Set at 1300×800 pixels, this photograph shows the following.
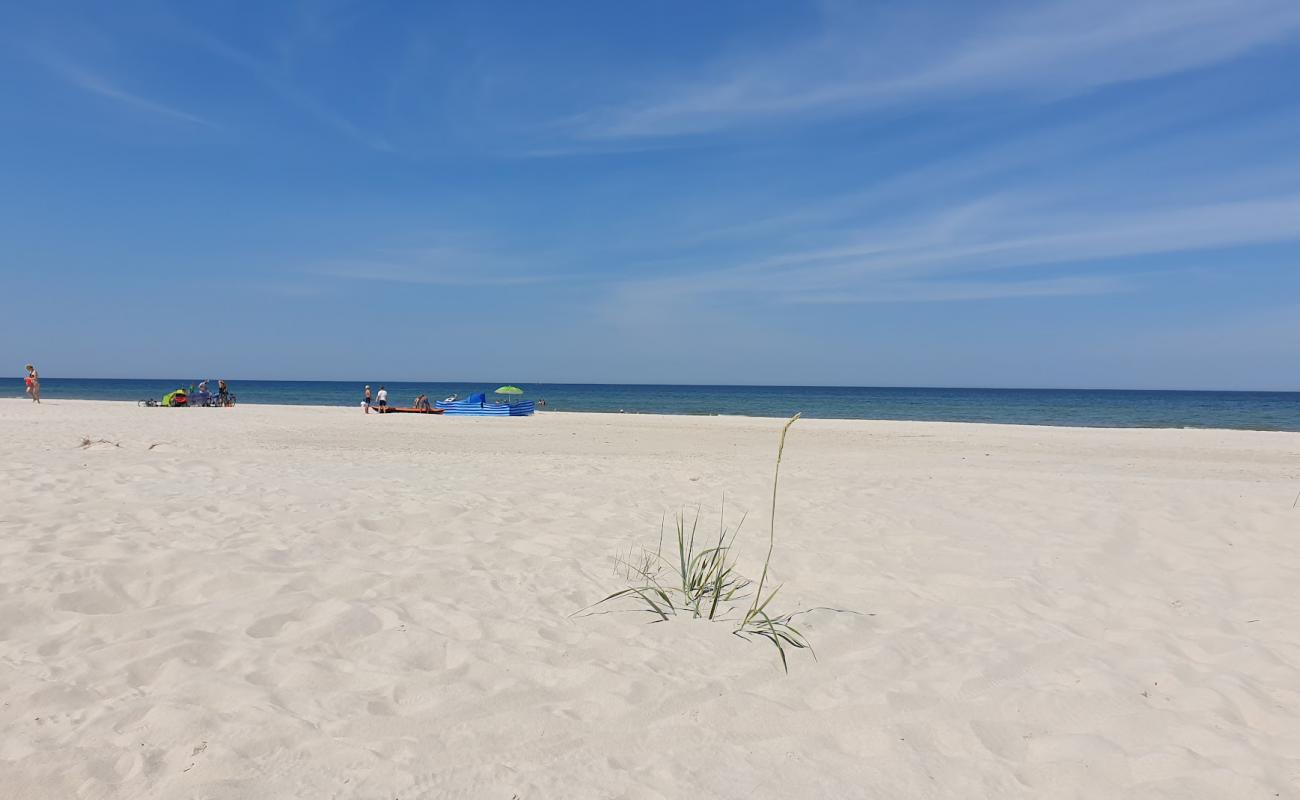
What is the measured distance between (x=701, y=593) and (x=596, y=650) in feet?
3.17

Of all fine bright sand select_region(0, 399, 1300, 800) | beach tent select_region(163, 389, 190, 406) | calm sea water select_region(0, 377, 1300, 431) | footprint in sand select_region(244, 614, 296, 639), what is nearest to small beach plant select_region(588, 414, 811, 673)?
fine bright sand select_region(0, 399, 1300, 800)

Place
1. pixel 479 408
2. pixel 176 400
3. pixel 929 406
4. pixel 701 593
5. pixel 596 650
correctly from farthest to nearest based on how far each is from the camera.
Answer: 1. pixel 929 406
2. pixel 176 400
3. pixel 479 408
4. pixel 701 593
5. pixel 596 650

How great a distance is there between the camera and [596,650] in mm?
3551

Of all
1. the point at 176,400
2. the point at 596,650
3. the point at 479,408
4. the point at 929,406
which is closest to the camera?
the point at 596,650

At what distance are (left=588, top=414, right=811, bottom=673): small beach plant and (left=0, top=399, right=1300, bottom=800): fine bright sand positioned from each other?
136 mm

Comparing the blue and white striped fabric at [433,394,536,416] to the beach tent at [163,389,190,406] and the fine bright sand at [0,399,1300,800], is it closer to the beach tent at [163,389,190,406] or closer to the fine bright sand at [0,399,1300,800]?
the beach tent at [163,389,190,406]

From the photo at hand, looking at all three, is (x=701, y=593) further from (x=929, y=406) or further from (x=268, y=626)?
(x=929, y=406)

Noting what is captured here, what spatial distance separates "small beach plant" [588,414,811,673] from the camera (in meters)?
3.85

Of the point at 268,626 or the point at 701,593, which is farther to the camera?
the point at 701,593

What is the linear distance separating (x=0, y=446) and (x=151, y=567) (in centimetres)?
877

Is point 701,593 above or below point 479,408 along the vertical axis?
below

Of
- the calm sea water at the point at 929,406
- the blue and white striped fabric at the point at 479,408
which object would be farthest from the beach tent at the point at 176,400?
the calm sea water at the point at 929,406

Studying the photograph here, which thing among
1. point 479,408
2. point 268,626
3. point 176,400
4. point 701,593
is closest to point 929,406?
point 479,408

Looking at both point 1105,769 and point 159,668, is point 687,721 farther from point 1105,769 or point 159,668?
point 159,668
